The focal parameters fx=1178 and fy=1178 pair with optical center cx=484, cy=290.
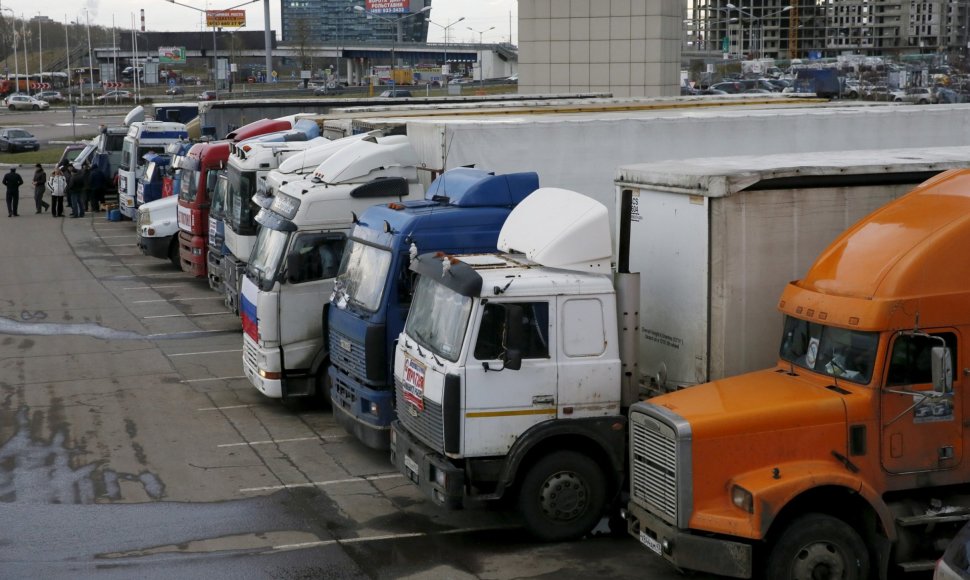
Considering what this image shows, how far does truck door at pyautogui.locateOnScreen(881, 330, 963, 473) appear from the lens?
8836mm

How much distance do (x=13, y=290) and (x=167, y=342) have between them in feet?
23.2

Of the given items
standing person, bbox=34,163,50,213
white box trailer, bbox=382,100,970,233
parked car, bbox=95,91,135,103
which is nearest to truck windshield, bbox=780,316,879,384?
white box trailer, bbox=382,100,970,233

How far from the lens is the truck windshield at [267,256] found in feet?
48.4

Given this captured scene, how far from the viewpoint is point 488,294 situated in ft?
33.0

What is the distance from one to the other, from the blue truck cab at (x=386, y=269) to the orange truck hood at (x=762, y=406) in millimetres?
3591

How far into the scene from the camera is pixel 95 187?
39250 millimetres

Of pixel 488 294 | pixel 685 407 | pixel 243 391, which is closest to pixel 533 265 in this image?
pixel 488 294

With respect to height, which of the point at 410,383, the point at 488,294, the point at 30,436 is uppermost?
the point at 488,294

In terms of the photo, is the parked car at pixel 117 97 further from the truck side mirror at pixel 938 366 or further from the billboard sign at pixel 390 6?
the truck side mirror at pixel 938 366

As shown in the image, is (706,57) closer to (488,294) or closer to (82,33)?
(82,33)

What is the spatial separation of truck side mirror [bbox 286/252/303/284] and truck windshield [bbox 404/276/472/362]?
3724mm

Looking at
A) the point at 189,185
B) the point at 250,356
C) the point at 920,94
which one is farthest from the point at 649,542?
the point at 920,94

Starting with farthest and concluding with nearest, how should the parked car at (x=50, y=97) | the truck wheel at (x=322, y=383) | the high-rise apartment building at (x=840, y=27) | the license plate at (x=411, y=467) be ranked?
the high-rise apartment building at (x=840, y=27) → the parked car at (x=50, y=97) → the truck wheel at (x=322, y=383) → the license plate at (x=411, y=467)

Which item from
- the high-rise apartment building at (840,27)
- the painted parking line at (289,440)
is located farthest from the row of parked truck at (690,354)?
the high-rise apartment building at (840,27)
